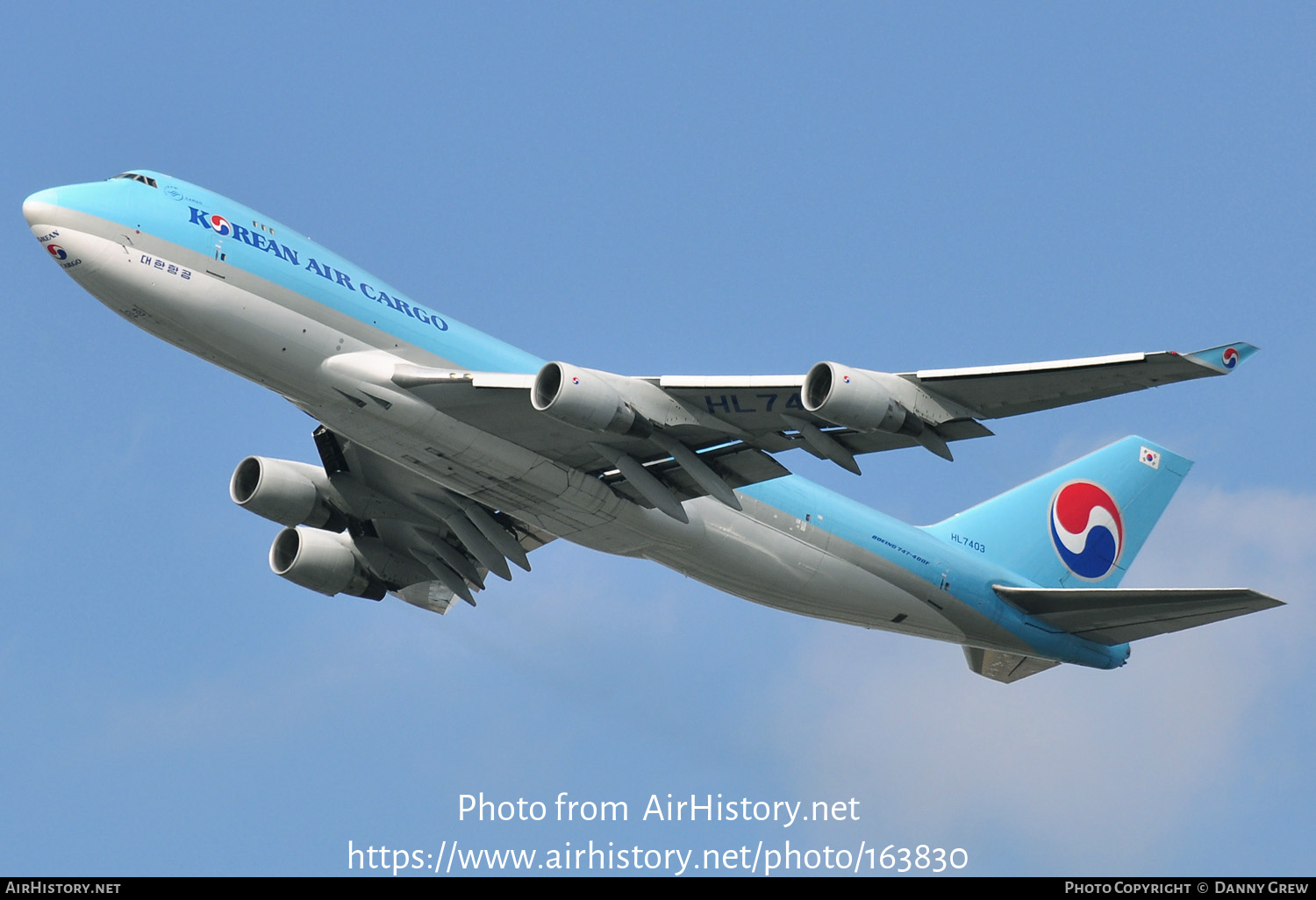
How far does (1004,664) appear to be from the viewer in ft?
109

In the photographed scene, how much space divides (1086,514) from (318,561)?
18233 millimetres

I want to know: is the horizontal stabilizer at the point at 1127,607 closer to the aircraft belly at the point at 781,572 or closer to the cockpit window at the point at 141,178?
the aircraft belly at the point at 781,572

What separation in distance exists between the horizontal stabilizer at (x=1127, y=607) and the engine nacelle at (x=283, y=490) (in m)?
14.6

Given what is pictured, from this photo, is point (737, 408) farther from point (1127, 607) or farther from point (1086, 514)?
point (1086, 514)

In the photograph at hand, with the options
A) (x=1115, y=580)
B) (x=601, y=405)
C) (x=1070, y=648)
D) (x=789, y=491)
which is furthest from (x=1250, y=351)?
(x=1115, y=580)

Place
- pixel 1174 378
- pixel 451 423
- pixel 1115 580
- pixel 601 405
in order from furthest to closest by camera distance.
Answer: pixel 1115 580, pixel 451 423, pixel 601 405, pixel 1174 378

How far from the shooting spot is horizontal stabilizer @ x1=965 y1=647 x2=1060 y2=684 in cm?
3294

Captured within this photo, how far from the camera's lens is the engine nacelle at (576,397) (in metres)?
22.6

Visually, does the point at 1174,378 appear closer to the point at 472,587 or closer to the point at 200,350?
the point at 200,350

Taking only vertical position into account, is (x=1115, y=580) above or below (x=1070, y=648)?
above

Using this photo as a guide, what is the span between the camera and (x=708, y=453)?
25391mm

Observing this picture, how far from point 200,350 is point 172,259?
5.19 feet

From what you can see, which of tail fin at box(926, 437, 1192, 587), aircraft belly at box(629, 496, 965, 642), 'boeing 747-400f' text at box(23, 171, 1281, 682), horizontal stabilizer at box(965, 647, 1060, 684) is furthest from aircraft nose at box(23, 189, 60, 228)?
horizontal stabilizer at box(965, 647, 1060, 684)

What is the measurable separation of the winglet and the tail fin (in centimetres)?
1409
